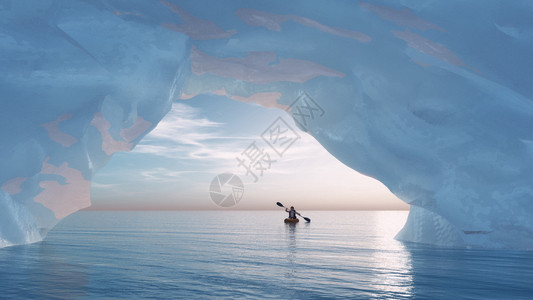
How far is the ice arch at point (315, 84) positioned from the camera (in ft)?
37.1

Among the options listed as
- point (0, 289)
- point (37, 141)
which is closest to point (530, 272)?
point (0, 289)

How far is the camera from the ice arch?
11.3m

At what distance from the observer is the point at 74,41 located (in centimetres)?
1165

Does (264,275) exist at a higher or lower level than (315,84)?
lower

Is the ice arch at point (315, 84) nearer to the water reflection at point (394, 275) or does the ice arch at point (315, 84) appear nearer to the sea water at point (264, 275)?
the sea water at point (264, 275)

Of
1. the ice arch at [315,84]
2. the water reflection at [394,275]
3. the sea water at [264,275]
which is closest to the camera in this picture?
the sea water at [264,275]

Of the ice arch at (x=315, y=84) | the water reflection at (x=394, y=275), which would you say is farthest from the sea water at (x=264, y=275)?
the ice arch at (x=315, y=84)

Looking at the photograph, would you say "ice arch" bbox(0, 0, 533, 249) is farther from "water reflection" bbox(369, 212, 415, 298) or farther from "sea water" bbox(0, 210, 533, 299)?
"water reflection" bbox(369, 212, 415, 298)

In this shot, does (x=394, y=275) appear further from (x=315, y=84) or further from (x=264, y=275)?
(x=315, y=84)

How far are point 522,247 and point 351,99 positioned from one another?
7.74 meters

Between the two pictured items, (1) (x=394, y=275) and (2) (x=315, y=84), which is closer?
(1) (x=394, y=275)

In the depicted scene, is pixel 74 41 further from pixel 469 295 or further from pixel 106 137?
pixel 469 295

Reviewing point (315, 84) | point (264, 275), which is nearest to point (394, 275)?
point (264, 275)

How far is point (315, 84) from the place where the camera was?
15961mm
